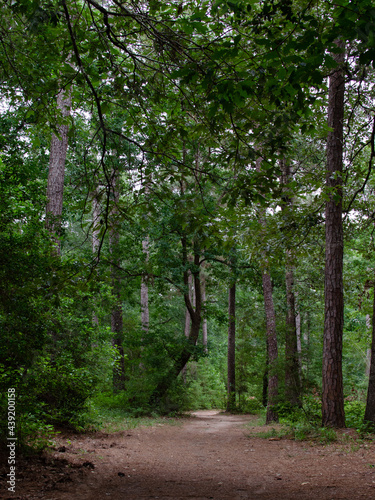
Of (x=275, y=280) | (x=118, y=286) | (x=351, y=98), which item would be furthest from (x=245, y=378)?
(x=351, y=98)

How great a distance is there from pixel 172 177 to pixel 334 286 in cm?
546

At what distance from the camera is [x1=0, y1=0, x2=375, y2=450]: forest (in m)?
3.59

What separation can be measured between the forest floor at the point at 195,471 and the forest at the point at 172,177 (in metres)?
0.68

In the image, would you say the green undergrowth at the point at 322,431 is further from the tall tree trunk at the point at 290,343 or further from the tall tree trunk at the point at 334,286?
the tall tree trunk at the point at 290,343

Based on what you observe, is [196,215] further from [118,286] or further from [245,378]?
[245,378]

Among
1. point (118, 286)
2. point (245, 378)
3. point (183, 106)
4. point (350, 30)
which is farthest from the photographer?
point (245, 378)

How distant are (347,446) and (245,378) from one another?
14.9 meters

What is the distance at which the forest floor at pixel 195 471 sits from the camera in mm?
4383

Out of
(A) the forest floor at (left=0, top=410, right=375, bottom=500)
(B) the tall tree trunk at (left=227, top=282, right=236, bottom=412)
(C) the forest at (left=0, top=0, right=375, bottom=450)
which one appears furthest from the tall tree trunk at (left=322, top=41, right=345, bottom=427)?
(B) the tall tree trunk at (left=227, top=282, right=236, bottom=412)

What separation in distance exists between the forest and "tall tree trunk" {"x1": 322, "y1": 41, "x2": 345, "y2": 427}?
0.09ft

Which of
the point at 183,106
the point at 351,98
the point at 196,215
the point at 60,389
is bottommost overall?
the point at 60,389

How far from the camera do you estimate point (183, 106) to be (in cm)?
459

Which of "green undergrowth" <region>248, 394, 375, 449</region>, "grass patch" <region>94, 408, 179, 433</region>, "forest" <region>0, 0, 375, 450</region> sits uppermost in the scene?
"forest" <region>0, 0, 375, 450</region>

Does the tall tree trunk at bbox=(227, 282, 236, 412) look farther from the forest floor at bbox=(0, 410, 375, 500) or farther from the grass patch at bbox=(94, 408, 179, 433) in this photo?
the forest floor at bbox=(0, 410, 375, 500)
